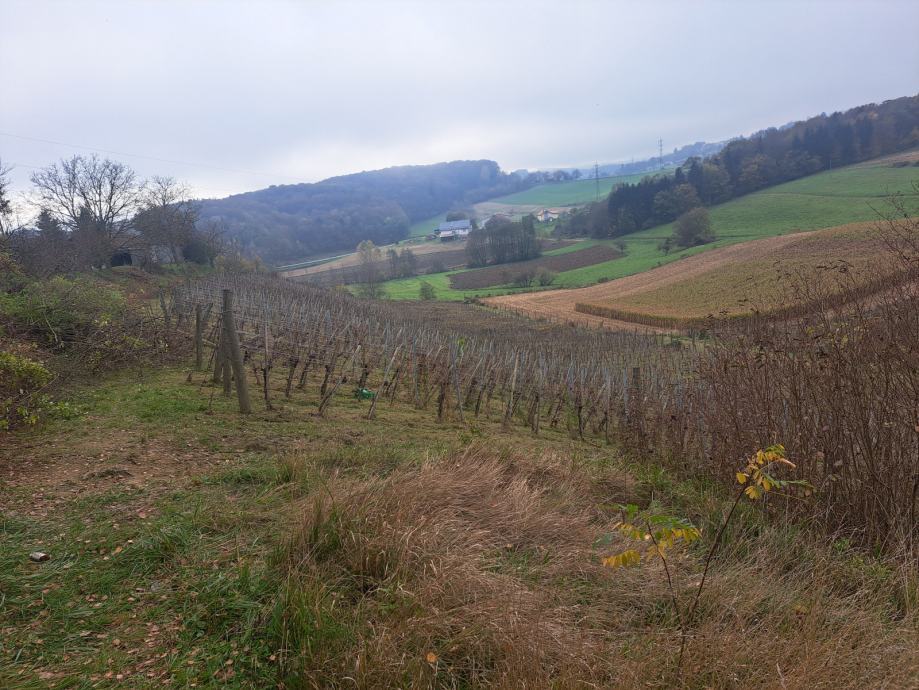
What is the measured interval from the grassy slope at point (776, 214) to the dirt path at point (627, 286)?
11.8 feet

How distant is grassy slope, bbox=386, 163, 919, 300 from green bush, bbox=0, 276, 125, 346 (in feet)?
133

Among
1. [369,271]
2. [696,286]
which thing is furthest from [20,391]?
[369,271]

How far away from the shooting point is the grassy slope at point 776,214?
47469 millimetres

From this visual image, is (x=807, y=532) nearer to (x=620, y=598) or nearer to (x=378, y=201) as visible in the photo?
(x=620, y=598)

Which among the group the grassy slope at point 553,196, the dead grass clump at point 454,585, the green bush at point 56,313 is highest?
the grassy slope at point 553,196

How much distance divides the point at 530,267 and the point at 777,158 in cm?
3649

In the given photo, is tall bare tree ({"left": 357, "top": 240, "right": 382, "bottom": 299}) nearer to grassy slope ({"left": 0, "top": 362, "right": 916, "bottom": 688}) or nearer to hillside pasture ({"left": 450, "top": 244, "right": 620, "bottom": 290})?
hillside pasture ({"left": 450, "top": 244, "right": 620, "bottom": 290})

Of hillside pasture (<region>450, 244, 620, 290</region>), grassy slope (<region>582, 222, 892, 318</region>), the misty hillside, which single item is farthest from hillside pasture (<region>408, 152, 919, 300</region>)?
the misty hillside

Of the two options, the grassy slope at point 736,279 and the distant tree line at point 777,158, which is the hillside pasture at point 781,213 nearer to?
the distant tree line at point 777,158

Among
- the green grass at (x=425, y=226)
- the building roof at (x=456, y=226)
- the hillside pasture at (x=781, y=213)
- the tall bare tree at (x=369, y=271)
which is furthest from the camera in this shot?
the green grass at (x=425, y=226)

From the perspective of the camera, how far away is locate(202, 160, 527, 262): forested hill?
72.0 meters

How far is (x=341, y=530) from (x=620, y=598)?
1.89 m

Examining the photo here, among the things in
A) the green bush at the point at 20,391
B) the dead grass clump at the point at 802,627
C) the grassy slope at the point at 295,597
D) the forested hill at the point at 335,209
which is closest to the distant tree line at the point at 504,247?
the forested hill at the point at 335,209

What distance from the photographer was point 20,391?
20.3 feet
